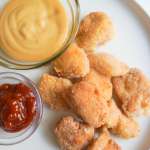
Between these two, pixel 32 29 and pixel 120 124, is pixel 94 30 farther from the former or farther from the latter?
pixel 120 124

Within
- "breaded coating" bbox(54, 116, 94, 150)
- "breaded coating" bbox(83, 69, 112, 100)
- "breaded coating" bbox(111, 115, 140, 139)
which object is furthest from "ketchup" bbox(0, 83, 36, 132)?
"breaded coating" bbox(111, 115, 140, 139)

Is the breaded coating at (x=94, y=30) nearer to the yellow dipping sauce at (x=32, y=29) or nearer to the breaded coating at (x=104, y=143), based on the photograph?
the yellow dipping sauce at (x=32, y=29)

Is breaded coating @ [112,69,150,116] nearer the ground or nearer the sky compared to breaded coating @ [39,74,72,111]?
nearer the ground

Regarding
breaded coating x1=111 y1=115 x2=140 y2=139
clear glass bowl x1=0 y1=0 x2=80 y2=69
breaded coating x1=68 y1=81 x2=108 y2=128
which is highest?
clear glass bowl x1=0 y1=0 x2=80 y2=69

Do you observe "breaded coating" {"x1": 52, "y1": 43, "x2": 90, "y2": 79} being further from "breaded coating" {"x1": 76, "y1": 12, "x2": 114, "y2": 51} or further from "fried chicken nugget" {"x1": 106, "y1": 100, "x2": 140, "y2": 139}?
"fried chicken nugget" {"x1": 106, "y1": 100, "x2": 140, "y2": 139}

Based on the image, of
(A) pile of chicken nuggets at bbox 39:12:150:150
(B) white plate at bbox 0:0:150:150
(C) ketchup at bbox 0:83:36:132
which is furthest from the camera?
(B) white plate at bbox 0:0:150:150

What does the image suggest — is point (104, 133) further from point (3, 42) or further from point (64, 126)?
point (3, 42)

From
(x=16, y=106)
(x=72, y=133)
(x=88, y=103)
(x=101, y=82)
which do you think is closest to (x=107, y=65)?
(x=101, y=82)
